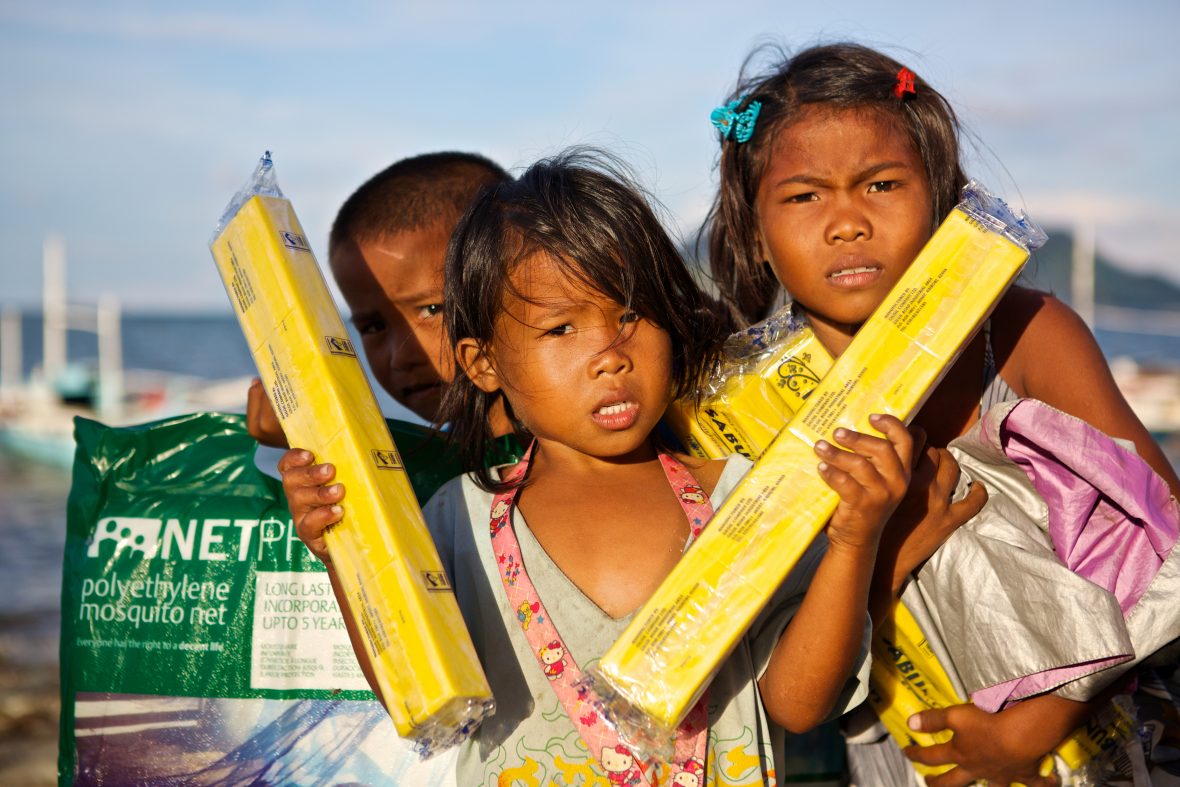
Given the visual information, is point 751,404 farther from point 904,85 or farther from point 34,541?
point 34,541

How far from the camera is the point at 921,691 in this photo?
2.47 meters

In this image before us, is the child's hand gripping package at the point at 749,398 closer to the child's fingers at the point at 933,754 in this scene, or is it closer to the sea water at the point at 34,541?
the child's fingers at the point at 933,754

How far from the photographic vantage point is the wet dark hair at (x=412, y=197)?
3.22m

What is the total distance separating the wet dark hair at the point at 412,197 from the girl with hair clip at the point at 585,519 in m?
0.83


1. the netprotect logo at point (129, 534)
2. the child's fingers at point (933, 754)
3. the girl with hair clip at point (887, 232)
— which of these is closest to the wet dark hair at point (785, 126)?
the girl with hair clip at point (887, 232)

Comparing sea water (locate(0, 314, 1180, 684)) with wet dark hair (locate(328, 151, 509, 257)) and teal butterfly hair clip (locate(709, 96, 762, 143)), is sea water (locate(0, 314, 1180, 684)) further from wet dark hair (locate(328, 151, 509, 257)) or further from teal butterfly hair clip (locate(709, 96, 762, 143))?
teal butterfly hair clip (locate(709, 96, 762, 143))

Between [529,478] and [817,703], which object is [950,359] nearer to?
[817,703]

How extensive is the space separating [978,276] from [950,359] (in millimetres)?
163

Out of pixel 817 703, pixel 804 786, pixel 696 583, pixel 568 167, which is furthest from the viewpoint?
pixel 804 786

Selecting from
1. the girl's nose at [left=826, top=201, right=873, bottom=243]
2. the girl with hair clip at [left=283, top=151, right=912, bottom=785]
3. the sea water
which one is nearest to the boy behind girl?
the girl with hair clip at [left=283, top=151, right=912, bottom=785]

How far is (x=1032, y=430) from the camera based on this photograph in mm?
2240

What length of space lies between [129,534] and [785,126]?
2.18 metres

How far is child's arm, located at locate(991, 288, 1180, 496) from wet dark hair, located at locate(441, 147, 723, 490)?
84cm

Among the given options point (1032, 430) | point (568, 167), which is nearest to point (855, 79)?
point (568, 167)
